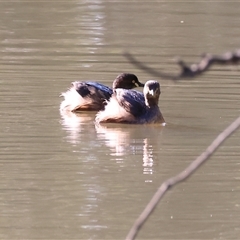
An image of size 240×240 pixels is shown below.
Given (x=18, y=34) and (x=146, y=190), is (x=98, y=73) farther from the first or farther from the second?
(x=146, y=190)

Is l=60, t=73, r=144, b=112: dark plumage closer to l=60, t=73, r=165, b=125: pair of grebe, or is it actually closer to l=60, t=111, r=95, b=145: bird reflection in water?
l=60, t=73, r=165, b=125: pair of grebe

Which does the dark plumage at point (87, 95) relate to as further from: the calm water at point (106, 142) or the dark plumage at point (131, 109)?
the dark plumage at point (131, 109)

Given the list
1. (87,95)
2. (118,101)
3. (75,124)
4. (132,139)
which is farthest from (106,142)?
(87,95)

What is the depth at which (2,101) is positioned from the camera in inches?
397

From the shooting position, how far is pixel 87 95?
10.4 meters

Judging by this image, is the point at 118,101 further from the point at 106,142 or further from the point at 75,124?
the point at 106,142

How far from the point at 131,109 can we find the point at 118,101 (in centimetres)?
18

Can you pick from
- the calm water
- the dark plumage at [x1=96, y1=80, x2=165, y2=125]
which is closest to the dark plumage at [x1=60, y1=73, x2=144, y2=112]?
the calm water

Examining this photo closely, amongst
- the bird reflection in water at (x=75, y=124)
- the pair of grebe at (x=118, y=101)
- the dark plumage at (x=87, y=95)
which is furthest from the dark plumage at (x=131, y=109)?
the dark plumage at (x=87, y=95)

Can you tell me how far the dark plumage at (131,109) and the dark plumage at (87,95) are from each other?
483 millimetres

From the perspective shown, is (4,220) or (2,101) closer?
(4,220)

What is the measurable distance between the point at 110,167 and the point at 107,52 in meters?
6.28

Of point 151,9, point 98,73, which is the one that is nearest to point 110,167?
point 98,73

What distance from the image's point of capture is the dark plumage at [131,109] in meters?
9.67
